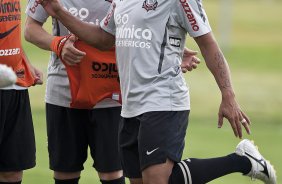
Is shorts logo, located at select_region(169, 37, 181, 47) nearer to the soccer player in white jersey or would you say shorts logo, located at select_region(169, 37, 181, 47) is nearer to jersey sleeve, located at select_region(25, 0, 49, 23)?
the soccer player in white jersey

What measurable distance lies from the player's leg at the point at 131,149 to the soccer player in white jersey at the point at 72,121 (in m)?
0.81

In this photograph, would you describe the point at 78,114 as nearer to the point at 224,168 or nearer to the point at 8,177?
the point at 8,177

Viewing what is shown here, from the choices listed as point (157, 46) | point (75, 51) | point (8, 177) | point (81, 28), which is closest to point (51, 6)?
point (81, 28)

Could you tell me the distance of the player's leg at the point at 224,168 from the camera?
26.0ft

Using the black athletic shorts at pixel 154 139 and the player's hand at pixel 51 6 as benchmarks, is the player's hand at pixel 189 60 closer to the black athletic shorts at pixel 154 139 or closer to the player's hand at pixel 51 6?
the black athletic shorts at pixel 154 139

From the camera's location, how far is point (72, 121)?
9.03 m

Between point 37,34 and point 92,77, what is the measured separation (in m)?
0.59

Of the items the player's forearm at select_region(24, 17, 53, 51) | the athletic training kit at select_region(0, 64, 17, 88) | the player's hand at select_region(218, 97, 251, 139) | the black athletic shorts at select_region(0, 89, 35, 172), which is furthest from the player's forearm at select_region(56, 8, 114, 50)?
the athletic training kit at select_region(0, 64, 17, 88)

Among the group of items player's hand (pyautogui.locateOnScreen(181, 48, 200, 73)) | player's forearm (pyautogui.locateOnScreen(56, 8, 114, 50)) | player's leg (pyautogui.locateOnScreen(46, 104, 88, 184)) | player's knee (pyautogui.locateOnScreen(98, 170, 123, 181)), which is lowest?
player's knee (pyautogui.locateOnScreen(98, 170, 123, 181))

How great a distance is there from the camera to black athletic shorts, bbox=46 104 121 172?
29.4 ft

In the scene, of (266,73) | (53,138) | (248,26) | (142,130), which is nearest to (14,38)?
(53,138)

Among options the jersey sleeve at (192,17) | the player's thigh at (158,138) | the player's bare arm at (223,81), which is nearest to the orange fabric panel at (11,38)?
the player's thigh at (158,138)

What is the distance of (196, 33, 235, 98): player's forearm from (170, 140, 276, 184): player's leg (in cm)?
54

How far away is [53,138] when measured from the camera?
916 cm
